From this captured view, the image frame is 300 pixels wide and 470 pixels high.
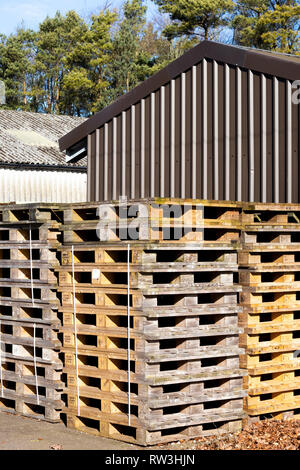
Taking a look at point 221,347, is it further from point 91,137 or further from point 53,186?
point 53,186

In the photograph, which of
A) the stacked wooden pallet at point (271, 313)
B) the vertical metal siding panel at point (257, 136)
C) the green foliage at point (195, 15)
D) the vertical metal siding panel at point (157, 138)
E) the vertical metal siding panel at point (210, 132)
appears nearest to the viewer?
the stacked wooden pallet at point (271, 313)

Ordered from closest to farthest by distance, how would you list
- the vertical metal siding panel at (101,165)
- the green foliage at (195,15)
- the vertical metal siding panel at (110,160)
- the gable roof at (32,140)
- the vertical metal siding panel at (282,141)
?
1. the vertical metal siding panel at (282,141)
2. the vertical metal siding panel at (110,160)
3. the vertical metal siding panel at (101,165)
4. the gable roof at (32,140)
5. the green foliage at (195,15)

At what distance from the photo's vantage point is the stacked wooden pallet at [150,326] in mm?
7316

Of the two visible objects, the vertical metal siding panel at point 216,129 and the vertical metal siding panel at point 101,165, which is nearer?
the vertical metal siding panel at point 216,129

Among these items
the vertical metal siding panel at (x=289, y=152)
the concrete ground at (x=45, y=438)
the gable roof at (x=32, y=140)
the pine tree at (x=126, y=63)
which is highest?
the pine tree at (x=126, y=63)

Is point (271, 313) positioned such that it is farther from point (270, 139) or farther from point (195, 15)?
point (195, 15)

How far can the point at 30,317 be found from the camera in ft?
29.4

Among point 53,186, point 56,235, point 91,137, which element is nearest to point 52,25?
point 53,186

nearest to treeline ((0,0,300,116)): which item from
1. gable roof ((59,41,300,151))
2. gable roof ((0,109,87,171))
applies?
gable roof ((0,109,87,171))

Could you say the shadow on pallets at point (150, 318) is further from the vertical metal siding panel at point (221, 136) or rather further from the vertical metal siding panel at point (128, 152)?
the vertical metal siding panel at point (128, 152)

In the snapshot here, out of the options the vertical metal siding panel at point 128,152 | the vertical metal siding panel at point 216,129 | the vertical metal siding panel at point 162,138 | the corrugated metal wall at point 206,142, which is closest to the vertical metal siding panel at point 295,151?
the corrugated metal wall at point 206,142

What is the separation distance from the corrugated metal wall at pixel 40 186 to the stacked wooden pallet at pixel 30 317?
20.2 meters

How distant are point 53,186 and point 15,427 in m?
22.8
